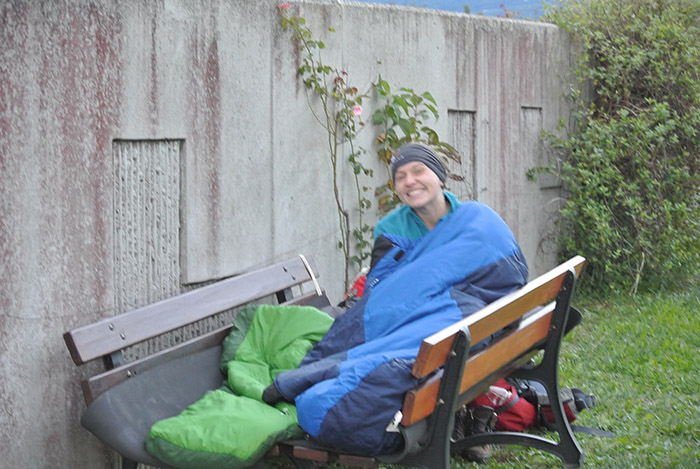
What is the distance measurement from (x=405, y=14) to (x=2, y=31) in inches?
126

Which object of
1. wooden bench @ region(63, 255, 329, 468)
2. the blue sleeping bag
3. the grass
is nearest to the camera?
the blue sleeping bag

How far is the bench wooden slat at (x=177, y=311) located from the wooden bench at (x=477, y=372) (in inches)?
31.4

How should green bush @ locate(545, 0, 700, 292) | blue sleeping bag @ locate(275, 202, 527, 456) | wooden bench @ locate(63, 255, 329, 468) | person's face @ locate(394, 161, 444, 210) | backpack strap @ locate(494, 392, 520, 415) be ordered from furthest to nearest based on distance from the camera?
green bush @ locate(545, 0, 700, 292) < backpack strap @ locate(494, 392, 520, 415) < person's face @ locate(394, 161, 444, 210) < wooden bench @ locate(63, 255, 329, 468) < blue sleeping bag @ locate(275, 202, 527, 456)

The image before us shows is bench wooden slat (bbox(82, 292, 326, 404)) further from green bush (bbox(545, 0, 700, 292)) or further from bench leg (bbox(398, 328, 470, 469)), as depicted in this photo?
green bush (bbox(545, 0, 700, 292))

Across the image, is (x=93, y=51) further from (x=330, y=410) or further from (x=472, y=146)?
(x=472, y=146)

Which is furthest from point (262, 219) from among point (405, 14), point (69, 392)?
point (405, 14)

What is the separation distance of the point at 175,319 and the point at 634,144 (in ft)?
17.7

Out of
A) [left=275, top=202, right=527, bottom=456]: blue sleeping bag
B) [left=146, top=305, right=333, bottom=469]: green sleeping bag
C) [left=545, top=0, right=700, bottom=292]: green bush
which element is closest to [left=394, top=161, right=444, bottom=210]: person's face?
[left=275, top=202, right=527, bottom=456]: blue sleeping bag

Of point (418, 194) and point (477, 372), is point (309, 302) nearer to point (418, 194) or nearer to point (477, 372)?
point (418, 194)

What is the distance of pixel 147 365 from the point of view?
3.87 m

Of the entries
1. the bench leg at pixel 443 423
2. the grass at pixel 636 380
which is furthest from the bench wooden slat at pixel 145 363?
the grass at pixel 636 380

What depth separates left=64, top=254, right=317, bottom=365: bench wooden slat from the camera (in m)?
3.61

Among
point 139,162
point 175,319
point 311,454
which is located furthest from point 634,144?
point 311,454

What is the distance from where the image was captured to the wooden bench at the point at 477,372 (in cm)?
330
